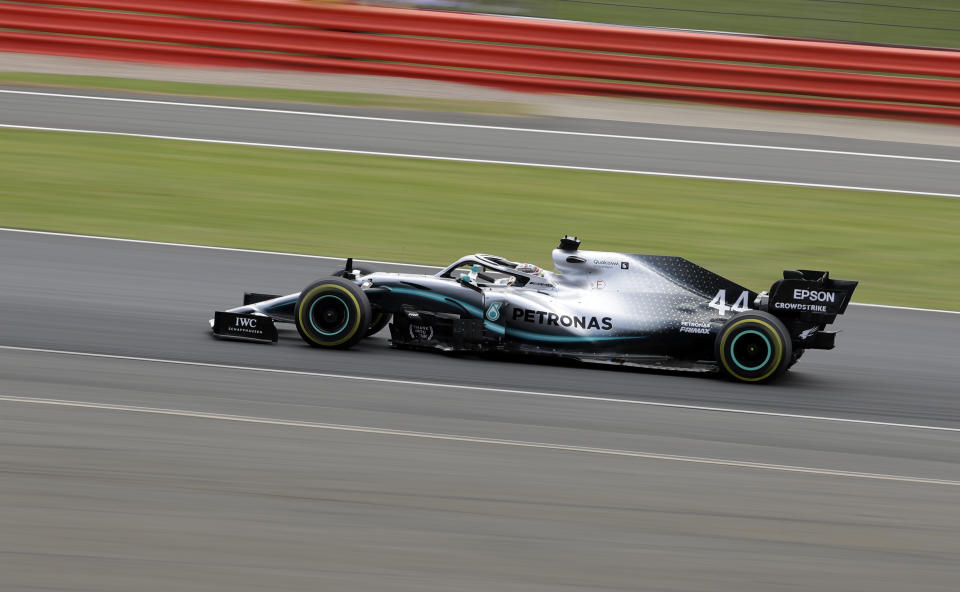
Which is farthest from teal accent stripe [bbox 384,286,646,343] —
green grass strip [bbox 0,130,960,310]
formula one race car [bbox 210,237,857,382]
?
green grass strip [bbox 0,130,960,310]

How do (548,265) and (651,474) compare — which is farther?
(548,265)

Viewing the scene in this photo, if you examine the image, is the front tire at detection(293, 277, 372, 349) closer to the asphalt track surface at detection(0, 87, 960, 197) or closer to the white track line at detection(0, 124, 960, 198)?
the white track line at detection(0, 124, 960, 198)

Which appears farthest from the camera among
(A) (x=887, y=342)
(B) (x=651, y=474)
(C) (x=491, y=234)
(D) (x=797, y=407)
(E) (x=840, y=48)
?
(E) (x=840, y=48)

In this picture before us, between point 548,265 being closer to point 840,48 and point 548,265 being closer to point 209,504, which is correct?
point 209,504

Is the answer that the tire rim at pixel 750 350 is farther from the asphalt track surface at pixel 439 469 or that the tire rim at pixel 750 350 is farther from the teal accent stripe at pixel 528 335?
the teal accent stripe at pixel 528 335

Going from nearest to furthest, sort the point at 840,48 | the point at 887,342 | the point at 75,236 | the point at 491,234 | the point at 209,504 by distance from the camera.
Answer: the point at 209,504, the point at 887,342, the point at 75,236, the point at 491,234, the point at 840,48

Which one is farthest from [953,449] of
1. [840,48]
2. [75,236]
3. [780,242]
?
[840,48]

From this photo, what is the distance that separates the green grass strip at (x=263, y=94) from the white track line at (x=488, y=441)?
12.0 meters

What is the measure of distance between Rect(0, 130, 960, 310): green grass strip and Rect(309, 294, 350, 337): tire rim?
6.59 feet

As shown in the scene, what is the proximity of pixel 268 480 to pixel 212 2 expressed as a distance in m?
15.2

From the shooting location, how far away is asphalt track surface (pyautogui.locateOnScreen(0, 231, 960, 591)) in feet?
16.8

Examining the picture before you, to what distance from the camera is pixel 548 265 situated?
11672 millimetres

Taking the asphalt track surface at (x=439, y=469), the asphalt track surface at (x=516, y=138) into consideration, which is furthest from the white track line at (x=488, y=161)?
the asphalt track surface at (x=439, y=469)

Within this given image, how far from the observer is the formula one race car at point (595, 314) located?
8000 mm
